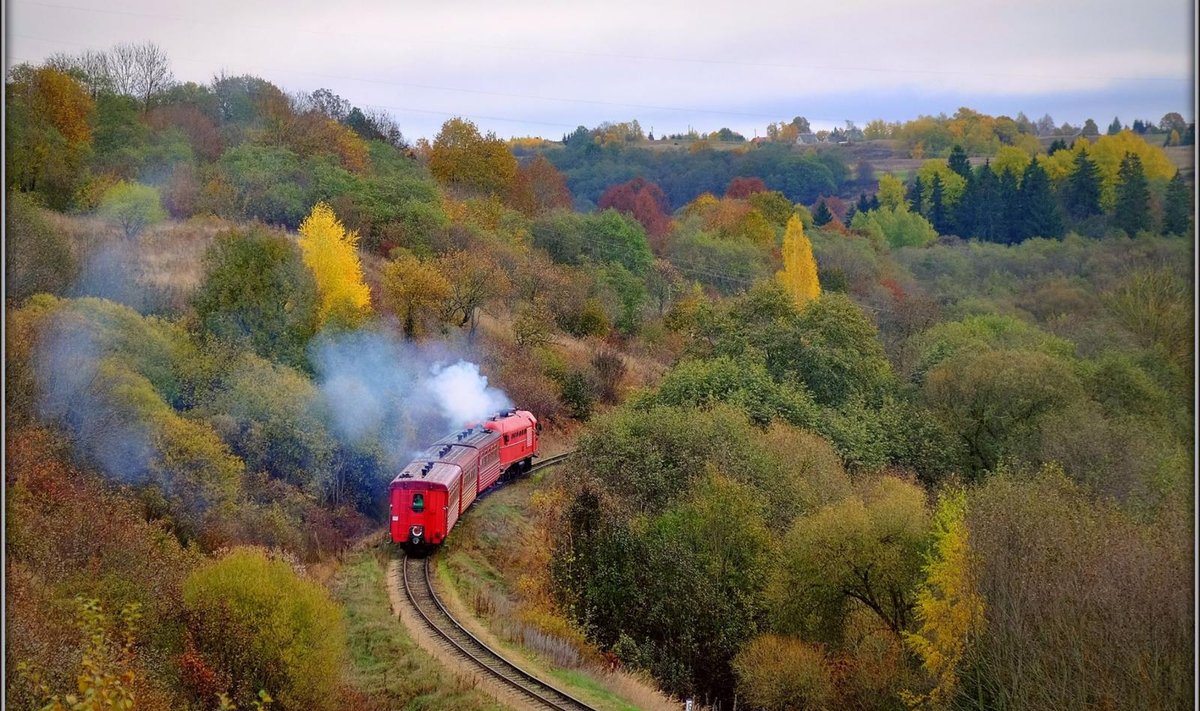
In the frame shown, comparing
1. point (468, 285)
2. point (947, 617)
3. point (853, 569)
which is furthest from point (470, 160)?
point (947, 617)

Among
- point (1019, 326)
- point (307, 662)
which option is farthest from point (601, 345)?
point (307, 662)

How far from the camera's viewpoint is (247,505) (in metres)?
25.5

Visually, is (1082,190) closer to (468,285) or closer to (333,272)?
(333,272)

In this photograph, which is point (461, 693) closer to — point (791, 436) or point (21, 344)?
point (21, 344)

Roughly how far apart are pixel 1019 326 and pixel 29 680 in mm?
41080

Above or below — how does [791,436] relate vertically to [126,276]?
below

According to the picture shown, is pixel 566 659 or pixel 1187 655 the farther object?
pixel 566 659

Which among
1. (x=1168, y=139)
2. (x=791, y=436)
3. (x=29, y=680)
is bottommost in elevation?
(x=791, y=436)

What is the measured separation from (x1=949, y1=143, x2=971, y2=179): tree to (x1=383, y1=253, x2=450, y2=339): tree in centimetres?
2512

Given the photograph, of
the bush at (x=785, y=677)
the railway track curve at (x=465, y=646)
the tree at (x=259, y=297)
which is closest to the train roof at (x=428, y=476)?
the railway track curve at (x=465, y=646)

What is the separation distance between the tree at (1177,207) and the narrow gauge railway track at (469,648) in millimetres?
12913

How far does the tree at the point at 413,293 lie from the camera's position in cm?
4234

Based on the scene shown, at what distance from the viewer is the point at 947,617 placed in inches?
830

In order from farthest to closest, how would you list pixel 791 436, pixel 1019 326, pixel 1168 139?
pixel 1019 326, pixel 791 436, pixel 1168 139
